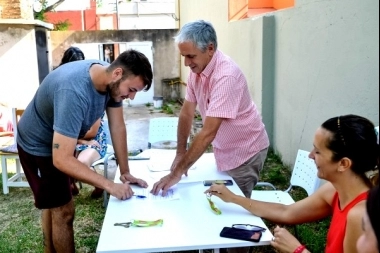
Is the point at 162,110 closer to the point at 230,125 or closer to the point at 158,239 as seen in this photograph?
the point at 230,125

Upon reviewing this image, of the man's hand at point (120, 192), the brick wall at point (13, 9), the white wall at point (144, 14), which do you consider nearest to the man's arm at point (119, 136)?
the man's hand at point (120, 192)

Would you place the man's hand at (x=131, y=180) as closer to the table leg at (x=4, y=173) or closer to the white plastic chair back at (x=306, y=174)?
the white plastic chair back at (x=306, y=174)

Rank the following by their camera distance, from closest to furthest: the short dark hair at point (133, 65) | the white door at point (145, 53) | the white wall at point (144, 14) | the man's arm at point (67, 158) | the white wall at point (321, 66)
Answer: the man's arm at point (67, 158) → the short dark hair at point (133, 65) → the white wall at point (321, 66) → the white door at point (145, 53) → the white wall at point (144, 14)

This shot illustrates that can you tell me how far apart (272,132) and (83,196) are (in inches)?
101

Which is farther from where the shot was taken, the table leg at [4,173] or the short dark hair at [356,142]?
the table leg at [4,173]

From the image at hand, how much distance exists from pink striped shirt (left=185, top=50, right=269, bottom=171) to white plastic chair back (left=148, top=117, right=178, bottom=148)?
155 centimetres

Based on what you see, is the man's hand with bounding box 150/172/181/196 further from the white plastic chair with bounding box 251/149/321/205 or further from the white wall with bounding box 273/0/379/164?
the white wall with bounding box 273/0/379/164

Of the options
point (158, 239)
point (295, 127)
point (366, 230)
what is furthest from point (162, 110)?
point (366, 230)

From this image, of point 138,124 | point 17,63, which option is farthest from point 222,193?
point 17,63

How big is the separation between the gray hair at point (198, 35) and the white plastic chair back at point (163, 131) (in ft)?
6.45

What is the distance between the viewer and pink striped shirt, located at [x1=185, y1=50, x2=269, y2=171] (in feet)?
7.43

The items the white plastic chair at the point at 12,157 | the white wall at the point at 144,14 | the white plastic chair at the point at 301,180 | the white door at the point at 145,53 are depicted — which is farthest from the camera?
the white wall at the point at 144,14

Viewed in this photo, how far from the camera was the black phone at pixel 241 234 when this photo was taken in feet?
5.25

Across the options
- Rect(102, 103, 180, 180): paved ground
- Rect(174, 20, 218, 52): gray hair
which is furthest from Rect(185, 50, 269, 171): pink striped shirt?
Rect(102, 103, 180, 180): paved ground
